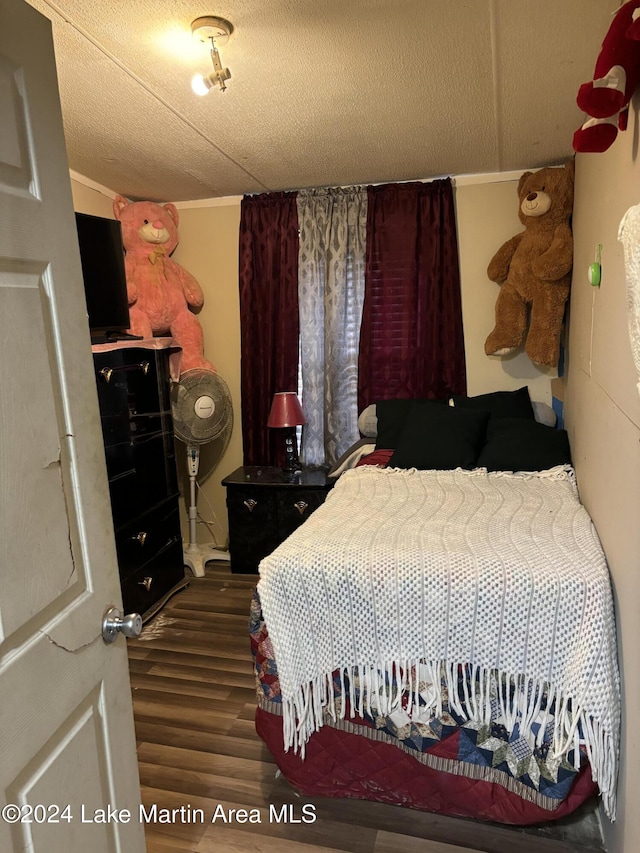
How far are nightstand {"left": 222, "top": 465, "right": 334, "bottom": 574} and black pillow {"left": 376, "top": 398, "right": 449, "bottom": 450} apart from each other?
0.39 m

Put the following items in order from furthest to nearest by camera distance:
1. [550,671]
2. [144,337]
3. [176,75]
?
[144,337] → [176,75] → [550,671]

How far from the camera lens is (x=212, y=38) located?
1661 mm

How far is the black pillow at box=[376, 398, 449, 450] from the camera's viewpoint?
123 inches

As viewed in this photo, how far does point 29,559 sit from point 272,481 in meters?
2.48

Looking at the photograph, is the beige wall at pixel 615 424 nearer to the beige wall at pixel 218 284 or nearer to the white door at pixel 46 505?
the white door at pixel 46 505

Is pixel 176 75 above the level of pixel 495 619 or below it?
above

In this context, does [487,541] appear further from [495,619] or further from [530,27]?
[530,27]

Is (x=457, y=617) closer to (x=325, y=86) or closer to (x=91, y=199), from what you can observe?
(x=325, y=86)

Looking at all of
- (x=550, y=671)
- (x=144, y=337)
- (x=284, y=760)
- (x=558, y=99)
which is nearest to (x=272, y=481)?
(x=144, y=337)

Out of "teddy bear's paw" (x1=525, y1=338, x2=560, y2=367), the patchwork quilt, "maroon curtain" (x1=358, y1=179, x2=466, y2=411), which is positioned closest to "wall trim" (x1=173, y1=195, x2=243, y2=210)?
"maroon curtain" (x1=358, y1=179, x2=466, y2=411)

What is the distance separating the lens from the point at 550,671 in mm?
1564

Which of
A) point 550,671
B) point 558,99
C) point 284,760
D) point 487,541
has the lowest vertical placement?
point 284,760

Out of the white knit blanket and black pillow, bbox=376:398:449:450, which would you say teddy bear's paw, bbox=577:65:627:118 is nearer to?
the white knit blanket

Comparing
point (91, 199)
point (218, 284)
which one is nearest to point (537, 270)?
point (218, 284)
